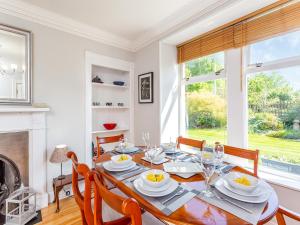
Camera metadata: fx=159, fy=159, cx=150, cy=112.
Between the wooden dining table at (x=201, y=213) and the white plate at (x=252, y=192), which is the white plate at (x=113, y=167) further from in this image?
the white plate at (x=252, y=192)

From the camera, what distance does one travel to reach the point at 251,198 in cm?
84

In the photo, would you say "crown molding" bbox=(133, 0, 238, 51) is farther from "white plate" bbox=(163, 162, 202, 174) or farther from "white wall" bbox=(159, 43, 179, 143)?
"white plate" bbox=(163, 162, 202, 174)

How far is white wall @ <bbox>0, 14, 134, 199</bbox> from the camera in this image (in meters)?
2.05


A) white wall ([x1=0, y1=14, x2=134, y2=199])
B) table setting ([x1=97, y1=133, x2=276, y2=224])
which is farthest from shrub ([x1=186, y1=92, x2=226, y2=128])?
white wall ([x1=0, y1=14, x2=134, y2=199])

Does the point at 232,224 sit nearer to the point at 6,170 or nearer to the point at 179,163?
the point at 179,163

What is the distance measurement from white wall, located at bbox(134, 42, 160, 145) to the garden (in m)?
0.70

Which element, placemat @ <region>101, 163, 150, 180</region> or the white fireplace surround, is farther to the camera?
the white fireplace surround

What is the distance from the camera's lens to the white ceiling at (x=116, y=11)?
6.25ft

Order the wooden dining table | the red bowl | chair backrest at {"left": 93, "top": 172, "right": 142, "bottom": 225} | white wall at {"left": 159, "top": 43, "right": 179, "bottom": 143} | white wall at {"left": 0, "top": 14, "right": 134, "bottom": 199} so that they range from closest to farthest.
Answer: chair backrest at {"left": 93, "top": 172, "right": 142, "bottom": 225} < the wooden dining table < white wall at {"left": 0, "top": 14, "right": 134, "bottom": 199} < white wall at {"left": 159, "top": 43, "right": 179, "bottom": 143} < the red bowl

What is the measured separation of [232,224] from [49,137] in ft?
7.33

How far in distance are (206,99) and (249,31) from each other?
995 mm

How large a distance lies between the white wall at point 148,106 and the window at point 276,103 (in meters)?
1.27

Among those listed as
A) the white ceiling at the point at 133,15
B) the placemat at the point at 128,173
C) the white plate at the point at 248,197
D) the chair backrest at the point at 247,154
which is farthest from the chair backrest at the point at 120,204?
the white ceiling at the point at 133,15

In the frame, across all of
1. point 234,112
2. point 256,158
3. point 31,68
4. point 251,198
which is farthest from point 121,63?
point 251,198
